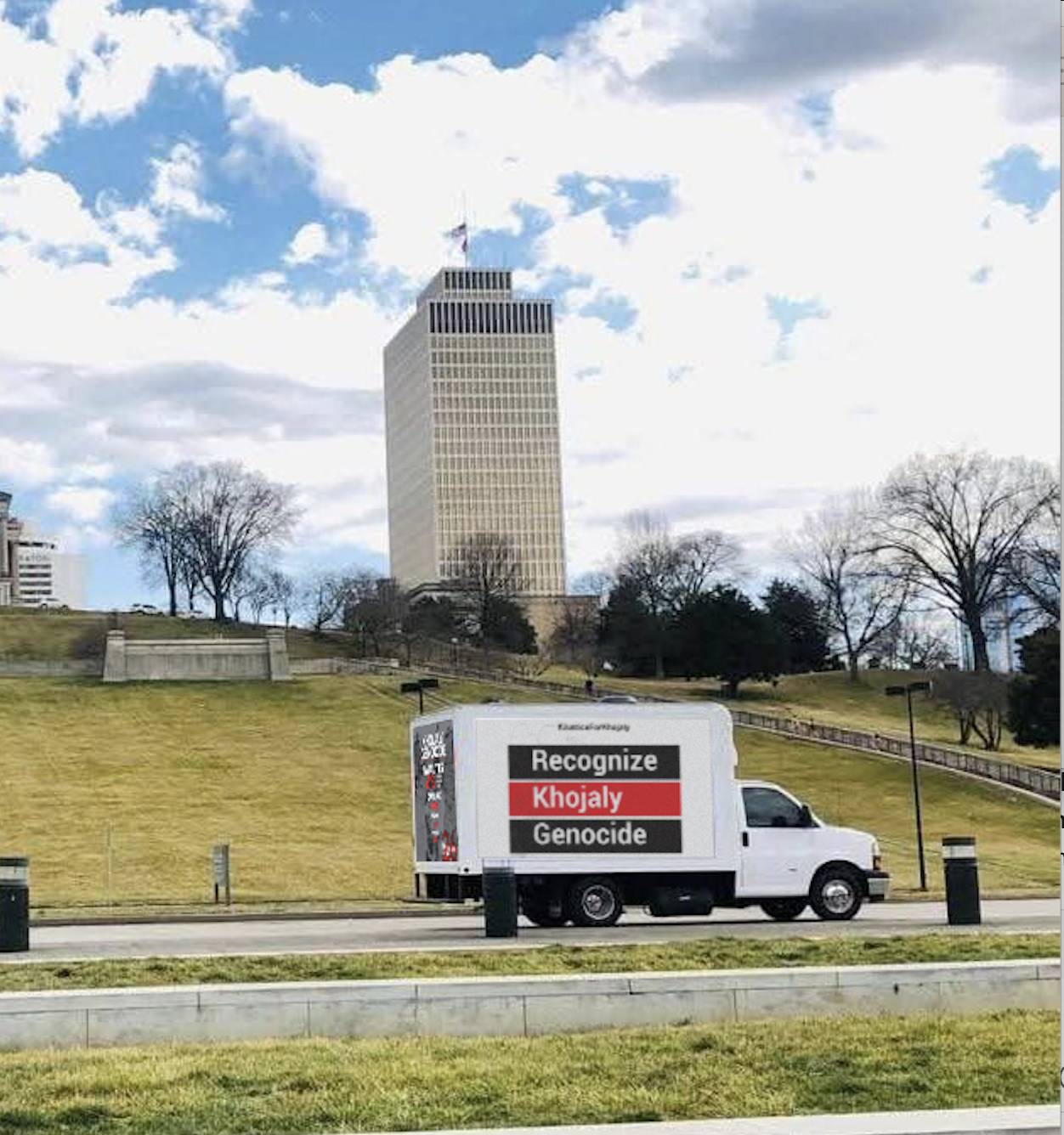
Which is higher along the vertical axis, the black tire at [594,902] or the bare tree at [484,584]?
the bare tree at [484,584]

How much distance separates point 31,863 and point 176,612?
101 metres

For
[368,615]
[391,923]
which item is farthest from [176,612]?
[391,923]

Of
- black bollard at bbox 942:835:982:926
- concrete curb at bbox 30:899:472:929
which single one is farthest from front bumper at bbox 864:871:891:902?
concrete curb at bbox 30:899:472:929

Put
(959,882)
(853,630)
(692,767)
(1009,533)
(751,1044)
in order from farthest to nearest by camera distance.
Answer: (853,630) → (1009,533) → (692,767) → (959,882) → (751,1044)

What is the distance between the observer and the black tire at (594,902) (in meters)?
23.6

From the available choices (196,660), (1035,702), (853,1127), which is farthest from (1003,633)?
(853,1127)

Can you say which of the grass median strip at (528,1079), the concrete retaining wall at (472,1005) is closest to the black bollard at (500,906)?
the concrete retaining wall at (472,1005)

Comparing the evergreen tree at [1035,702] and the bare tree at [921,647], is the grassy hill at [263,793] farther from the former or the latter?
the bare tree at [921,647]

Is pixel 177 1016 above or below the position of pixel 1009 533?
below

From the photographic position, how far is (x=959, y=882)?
21.3 m

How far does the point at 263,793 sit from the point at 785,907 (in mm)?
38623

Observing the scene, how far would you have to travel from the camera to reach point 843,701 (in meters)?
108

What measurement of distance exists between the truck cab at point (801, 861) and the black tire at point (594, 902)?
70.7 inches

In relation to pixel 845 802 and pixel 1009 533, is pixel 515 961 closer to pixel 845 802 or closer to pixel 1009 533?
pixel 845 802
